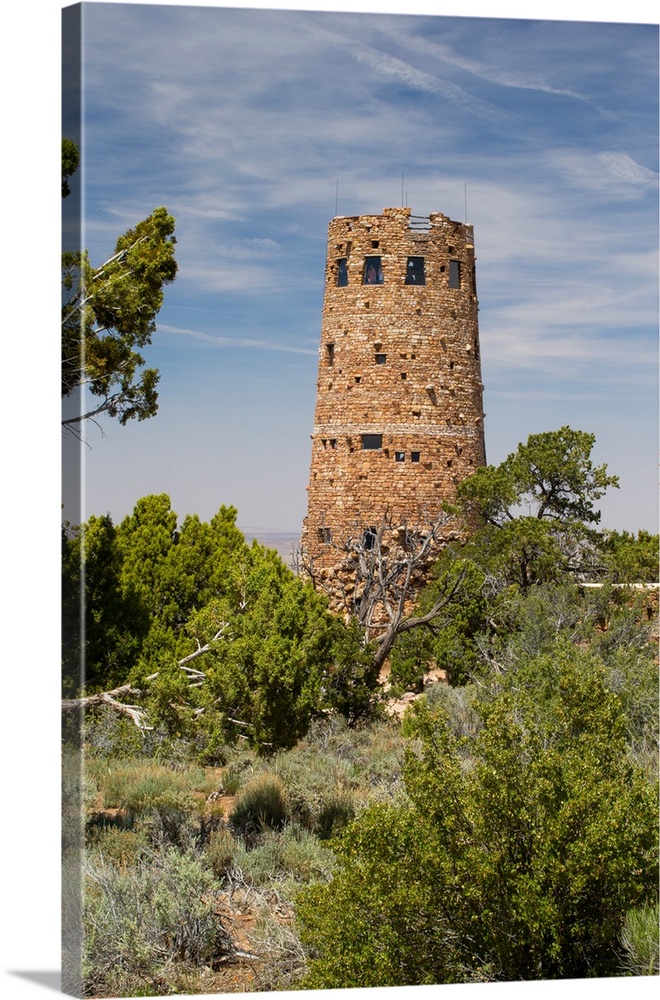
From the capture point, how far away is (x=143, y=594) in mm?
15648

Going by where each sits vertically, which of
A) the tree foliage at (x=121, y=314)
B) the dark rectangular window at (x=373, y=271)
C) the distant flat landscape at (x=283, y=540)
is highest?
the dark rectangular window at (x=373, y=271)

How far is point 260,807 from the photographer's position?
13273mm

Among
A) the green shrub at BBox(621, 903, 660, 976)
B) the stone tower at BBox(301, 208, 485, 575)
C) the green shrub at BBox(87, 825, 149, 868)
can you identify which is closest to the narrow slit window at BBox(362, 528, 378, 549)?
the stone tower at BBox(301, 208, 485, 575)

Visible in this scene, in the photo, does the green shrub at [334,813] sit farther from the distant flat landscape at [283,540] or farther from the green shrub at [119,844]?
the distant flat landscape at [283,540]

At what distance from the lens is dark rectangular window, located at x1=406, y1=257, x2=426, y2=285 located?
23.7 metres

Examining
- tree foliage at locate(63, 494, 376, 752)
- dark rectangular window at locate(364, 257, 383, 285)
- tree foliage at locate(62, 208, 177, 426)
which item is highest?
dark rectangular window at locate(364, 257, 383, 285)

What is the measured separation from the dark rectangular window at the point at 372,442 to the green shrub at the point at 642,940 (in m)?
16.1

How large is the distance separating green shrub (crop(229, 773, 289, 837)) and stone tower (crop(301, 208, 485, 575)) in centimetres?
988

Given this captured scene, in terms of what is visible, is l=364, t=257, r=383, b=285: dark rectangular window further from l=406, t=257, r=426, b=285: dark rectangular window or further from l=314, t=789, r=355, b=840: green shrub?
l=314, t=789, r=355, b=840: green shrub

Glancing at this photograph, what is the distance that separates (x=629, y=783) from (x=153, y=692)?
4.17 m

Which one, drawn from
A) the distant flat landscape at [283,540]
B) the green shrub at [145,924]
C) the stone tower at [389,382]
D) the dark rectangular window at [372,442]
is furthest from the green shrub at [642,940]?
the dark rectangular window at [372,442]

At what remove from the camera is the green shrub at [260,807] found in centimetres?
1295

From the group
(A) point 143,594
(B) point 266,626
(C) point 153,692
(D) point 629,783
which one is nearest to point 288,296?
(A) point 143,594
